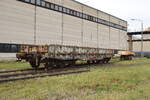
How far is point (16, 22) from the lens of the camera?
32.5 metres

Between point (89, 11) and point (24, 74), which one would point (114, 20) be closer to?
point (89, 11)

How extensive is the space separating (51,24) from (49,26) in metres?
0.75

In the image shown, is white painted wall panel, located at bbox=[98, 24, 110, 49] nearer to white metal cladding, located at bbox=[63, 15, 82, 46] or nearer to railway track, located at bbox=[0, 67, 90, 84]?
white metal cladding, located at bbox=[63, 15, 82, 46]

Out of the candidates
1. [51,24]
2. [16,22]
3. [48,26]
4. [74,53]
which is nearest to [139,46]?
[51,24]

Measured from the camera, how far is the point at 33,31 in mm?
35250

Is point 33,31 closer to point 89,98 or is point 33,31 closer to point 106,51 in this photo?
point 106,51

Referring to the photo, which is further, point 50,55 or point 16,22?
point 16,22

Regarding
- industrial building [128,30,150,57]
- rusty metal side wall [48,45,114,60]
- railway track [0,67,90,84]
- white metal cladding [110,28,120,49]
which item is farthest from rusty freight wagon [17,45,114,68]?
industrial building [128,30,150,57]

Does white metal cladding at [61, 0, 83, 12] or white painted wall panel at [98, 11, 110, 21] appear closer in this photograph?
white metal cladding at [61, 0, 83, 12]

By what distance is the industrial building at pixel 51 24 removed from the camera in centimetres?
3138

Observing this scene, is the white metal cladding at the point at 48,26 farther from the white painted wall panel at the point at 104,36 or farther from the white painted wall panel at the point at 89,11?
the white painted wall panel at the point at 104,36

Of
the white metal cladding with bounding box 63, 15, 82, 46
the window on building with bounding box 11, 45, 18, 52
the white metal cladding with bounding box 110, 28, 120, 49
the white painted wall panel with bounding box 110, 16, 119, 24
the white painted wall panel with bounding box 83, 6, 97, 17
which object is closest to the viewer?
the window on building with bounding box 11, 45, 18, 52

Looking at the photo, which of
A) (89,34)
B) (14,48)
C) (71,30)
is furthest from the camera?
(89,34)

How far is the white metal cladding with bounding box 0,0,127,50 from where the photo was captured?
31.4 metres
